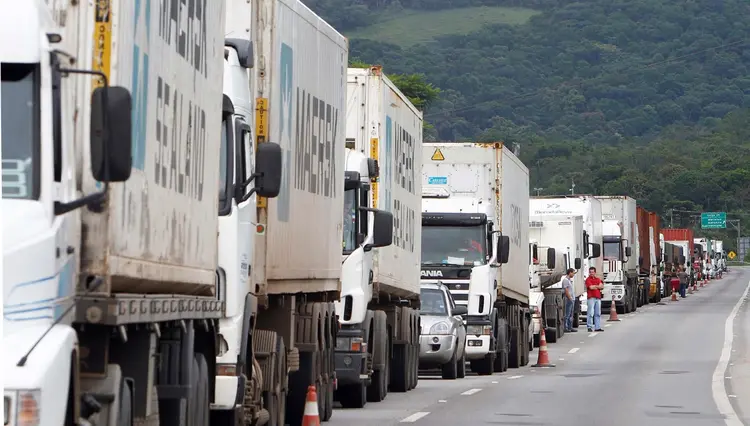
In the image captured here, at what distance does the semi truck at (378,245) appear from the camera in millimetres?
18469

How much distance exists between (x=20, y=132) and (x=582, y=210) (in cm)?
4084

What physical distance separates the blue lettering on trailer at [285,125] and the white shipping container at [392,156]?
5406mm

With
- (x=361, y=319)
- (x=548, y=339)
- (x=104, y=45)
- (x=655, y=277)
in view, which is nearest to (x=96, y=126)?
(x=104, y=45)

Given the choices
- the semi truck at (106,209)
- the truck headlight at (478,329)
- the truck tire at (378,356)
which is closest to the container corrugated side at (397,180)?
the truck tire at (378,356)

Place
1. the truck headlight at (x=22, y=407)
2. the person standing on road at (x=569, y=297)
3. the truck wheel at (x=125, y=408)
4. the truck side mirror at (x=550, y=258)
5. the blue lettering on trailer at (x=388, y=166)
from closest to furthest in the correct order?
the truck headlight at (x=22, y=407)
the truck wheel at (x=125, y=408)
the blue lettering on trailer at (x=388, y=166)
the truck side mirror at (x=550, y=258)
the person standing on road at (x=569, y=297)

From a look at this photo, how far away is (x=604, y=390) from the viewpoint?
23078mm

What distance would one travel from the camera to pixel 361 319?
18469 mm

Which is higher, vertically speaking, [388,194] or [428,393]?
[388,194]

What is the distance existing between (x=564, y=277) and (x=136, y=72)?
111ft

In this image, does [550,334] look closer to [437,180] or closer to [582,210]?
[582,210]

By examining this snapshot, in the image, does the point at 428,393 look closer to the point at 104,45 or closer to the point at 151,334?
the point at 151,334

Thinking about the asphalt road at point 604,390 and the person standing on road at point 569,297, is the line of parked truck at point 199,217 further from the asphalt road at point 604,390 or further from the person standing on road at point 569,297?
the person standing on road at point 569,297

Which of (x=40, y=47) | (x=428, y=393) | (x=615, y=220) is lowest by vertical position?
(x=428, y=393)

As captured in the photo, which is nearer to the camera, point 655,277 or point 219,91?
point 219,91
